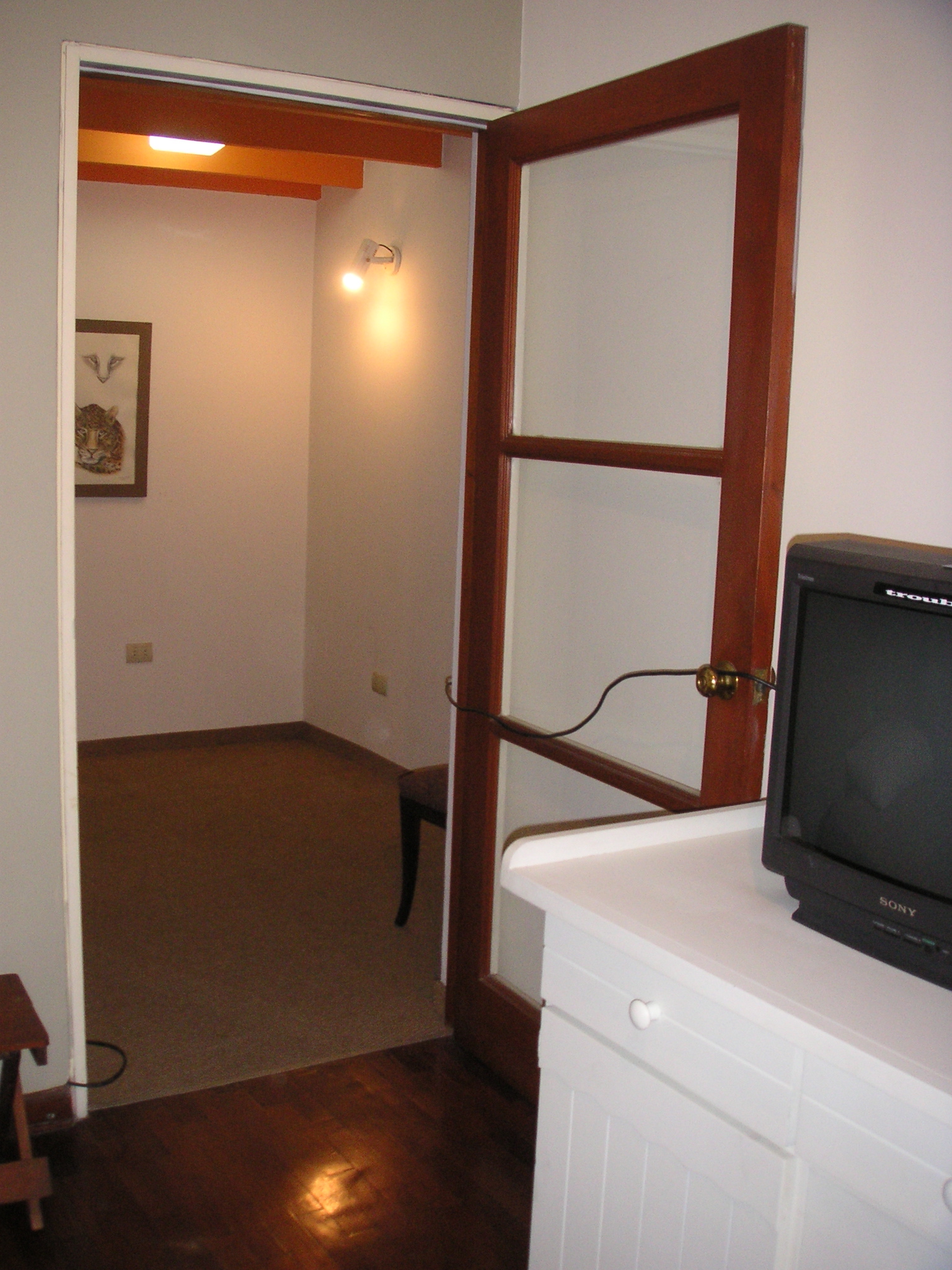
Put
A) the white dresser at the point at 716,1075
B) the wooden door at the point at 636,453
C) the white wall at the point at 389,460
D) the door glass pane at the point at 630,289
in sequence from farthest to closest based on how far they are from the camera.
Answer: the white wall at the point at 389,460 → the door glass pane at the point at 630,289 → the wooden door at the point at 636,453 → the white dresser at the point at 716,1075

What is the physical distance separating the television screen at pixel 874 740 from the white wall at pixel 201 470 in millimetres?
4455

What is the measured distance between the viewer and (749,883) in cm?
159

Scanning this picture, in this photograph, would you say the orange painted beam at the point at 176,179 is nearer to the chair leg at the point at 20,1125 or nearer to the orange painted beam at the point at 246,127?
the orange painted beam at the point at 246,127

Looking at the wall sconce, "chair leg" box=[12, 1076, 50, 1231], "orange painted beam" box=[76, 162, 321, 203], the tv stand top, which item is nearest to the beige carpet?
"chair leg" box=[12, 1076, 50, 1231]

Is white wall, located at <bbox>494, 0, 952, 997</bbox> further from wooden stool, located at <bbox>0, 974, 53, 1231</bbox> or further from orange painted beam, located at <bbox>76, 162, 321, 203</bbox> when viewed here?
orange painted beam, located at <bbox>76, 162, 321, 203</bbox>

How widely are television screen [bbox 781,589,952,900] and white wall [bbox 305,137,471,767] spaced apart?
317 cm

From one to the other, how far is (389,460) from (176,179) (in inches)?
58.4

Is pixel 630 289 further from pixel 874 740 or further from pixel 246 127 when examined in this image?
pixel 246 127

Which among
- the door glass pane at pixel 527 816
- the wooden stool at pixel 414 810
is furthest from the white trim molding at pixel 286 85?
the wooden stool at pixel 414 810

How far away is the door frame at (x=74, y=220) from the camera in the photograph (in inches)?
94.3

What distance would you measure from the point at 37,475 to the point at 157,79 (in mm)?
836

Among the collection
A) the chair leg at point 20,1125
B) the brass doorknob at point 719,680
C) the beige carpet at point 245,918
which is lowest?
the beige carpet at point 245,918

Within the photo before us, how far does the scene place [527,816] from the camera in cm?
278

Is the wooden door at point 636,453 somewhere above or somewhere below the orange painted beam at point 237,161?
below
